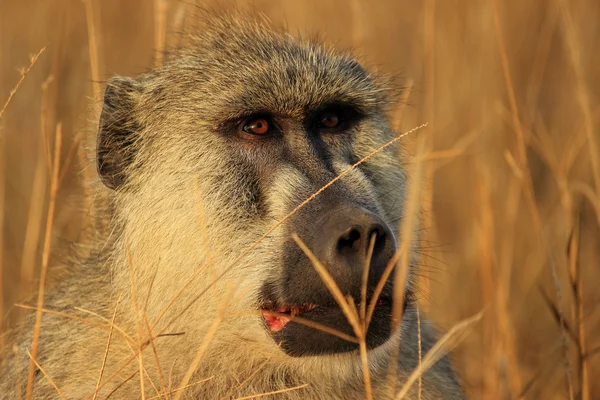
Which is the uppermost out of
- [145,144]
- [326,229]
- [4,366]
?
[145,144]

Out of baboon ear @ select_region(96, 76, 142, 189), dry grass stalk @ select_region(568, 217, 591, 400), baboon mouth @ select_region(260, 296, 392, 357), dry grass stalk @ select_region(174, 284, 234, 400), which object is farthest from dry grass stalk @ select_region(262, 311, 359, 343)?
dry grass stalk @ select_region(568, 217, 591, 400)

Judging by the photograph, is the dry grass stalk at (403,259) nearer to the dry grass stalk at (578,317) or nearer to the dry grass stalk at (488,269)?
the dry grass stalk at (578,317)

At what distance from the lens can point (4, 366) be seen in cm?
415

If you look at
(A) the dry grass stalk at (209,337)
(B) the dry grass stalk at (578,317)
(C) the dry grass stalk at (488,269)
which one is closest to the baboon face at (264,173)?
(A) the dry grass stalk at (209,337)

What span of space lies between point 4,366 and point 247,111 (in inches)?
68.7

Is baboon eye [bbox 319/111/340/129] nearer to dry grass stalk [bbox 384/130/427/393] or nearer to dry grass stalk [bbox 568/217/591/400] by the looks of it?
dry grass stalk [bbox 384/130/427/393]

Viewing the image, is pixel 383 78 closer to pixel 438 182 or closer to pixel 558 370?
pixel 558 370

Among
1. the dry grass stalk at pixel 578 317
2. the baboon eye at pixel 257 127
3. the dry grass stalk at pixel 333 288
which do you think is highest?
the baboon eye at pixel 257 127

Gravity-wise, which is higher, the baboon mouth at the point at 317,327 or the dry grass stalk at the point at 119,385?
the baboon mouth at the point at 317,327

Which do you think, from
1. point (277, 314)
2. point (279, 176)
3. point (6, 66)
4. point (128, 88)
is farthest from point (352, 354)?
point (6, 66)

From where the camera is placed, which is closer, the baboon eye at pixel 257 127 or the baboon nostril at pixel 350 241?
the baboon nostril at pixel 350 241

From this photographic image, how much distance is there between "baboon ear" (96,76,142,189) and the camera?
3717 mm

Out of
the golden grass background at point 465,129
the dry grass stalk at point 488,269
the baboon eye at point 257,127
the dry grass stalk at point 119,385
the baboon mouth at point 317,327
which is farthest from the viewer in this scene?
the golden grass background at point 465,129

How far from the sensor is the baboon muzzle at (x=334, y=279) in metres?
2.93
